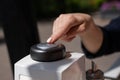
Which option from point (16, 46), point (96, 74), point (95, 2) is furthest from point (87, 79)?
point (95, 2)

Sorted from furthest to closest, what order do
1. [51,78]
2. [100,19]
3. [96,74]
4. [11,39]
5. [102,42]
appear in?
[100,19] → [102,42] → [11,39] → [96,74] → [51,78]

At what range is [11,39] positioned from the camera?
3.09 feet

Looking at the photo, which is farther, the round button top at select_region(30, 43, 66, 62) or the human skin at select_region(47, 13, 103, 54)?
the human skin at select_region(47, 13, 103, 54)

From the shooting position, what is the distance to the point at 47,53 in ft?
2.01

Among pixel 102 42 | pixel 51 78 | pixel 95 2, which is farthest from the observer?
pixel 95 2

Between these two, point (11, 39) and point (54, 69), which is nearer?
point (54, 69)

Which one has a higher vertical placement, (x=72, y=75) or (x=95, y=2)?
(x=72, y=75)

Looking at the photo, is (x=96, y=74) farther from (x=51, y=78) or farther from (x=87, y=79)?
(x=51, y=78)

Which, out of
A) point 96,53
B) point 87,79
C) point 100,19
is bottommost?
point 100,19

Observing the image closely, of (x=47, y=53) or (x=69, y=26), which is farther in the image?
(x=69, y=26)

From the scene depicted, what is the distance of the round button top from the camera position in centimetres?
61

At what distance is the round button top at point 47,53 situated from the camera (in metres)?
0.61

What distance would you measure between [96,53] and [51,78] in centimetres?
72

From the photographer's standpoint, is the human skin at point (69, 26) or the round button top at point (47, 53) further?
the human skin at point (69, 26)
